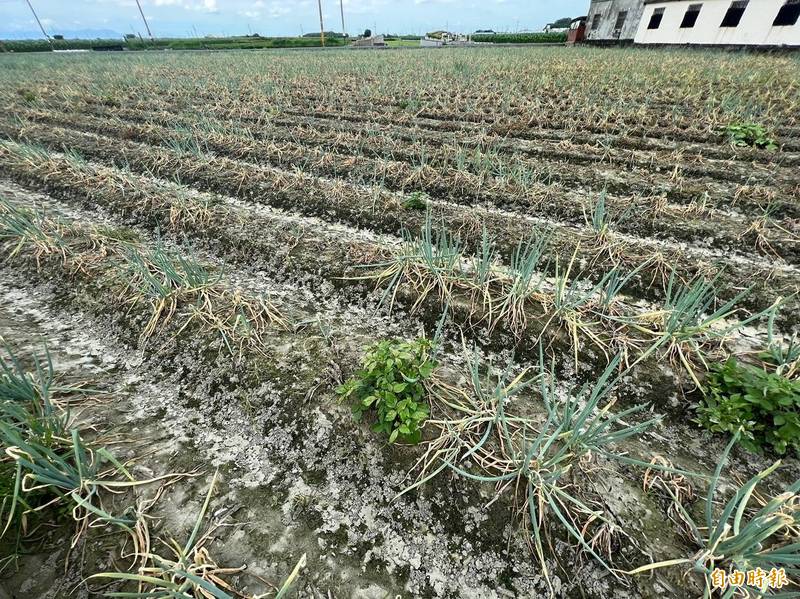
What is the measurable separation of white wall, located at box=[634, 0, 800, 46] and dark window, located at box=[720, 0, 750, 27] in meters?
0.18

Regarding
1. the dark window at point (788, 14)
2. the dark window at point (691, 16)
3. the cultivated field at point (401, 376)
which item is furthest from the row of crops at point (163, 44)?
the cultivated field at point (401, 376)

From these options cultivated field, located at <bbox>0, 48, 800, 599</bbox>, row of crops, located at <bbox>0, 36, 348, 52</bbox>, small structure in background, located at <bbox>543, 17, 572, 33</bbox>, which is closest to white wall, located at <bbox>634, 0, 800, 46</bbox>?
small structure in background, located at <bbox>543, 17, 572, 33</bbox>

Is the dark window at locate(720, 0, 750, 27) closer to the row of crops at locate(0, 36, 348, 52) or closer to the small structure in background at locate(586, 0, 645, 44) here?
the small structure in background at locate(586, 0, 645, 44)

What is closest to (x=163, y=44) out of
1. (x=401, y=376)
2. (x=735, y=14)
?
(x=735, y=14)

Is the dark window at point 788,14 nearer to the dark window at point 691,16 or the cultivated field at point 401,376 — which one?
the dark window at point 691,16

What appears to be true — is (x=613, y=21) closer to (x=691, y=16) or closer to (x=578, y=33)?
(x=578, y=33)

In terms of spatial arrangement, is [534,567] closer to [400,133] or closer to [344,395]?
[344,395]

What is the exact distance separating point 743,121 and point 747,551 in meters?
6.38

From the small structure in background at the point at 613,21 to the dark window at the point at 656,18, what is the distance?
82cm

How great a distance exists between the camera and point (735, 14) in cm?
1777

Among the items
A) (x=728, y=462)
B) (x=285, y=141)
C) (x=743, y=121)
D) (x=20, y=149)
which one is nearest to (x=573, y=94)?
(x=743, y=121)

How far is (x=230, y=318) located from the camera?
214 centimetres

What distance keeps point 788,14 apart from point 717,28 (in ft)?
9.55

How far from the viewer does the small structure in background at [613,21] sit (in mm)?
22875
